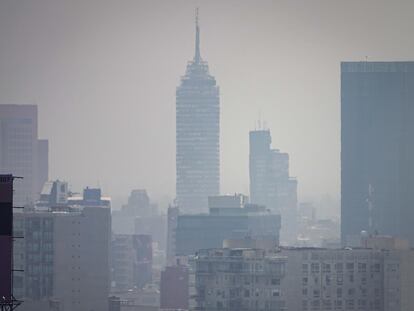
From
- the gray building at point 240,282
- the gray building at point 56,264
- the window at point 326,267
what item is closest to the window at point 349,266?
the window at point 326,267

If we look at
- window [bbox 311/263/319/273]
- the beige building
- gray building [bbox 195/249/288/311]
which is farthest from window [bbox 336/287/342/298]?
gray building [bbox 195/249/288/311]

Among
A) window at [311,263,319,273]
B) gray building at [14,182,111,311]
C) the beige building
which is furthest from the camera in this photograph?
gray building at [14,182,111,311]

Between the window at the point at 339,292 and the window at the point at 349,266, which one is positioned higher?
the window at the point at 349,266

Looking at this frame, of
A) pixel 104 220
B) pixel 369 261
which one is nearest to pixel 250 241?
pixel 104 220

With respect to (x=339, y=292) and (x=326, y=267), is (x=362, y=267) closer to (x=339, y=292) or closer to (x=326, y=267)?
(x=339, y=292)

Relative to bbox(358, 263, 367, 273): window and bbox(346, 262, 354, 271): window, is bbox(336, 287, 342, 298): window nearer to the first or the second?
bbox(346, 262, 354, 271): window

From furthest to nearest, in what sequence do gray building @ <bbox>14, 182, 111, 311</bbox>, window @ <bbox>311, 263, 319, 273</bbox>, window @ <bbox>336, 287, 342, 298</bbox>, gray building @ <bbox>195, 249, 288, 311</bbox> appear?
gray building @ <bbox>14, 182, 111, 311</bbox> < window @ <bbox>336, 287, 342, 298</bbox> < window @ <bbox>311, 263, 319, 273</bbox> < gray building @ <bbox>195, 249, 288, 311</bbox>

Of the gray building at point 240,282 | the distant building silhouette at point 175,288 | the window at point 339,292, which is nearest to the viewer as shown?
the gray building at point 240,282

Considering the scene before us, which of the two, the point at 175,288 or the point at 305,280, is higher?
the point at 305,280

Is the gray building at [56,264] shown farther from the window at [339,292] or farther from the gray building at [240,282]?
the window at [339,292]

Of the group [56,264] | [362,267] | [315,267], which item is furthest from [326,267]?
[56,264]

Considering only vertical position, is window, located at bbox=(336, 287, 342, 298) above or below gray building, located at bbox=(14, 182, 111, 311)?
below

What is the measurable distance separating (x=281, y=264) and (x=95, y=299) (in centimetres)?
1921

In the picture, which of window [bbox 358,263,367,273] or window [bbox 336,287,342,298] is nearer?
window [bbox 336,287,342,298]
